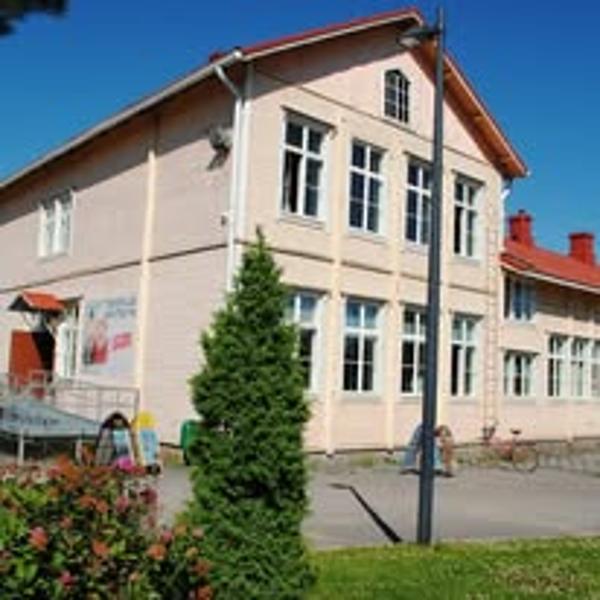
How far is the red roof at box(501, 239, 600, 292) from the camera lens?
26.1 meters

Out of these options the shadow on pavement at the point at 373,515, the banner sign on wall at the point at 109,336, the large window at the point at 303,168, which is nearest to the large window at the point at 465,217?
the large window at the point at 303,168

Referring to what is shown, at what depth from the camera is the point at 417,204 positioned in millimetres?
22938

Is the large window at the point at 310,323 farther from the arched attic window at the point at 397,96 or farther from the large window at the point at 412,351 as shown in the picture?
the arched attic window at the point at 397,96

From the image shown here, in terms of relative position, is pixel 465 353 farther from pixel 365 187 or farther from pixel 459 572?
pixel 459 572

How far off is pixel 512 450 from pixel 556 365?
24.0ft

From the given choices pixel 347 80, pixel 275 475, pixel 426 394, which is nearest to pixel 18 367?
pixel 347 80

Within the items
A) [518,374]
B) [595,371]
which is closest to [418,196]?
[518,374]

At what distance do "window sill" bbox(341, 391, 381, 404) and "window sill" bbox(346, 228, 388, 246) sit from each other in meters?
3.34

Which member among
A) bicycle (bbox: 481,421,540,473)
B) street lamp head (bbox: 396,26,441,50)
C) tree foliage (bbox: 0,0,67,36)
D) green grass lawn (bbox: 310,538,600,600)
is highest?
street lamp head (bbox: 396,26,441,50)

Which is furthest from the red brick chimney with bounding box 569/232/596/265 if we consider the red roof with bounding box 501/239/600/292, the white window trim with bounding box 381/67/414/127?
the white window trim with bounding box 381/67/414/127

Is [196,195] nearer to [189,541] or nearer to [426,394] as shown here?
[426,394]

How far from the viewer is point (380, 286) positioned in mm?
21516

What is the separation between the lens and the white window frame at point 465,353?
79.2 ft

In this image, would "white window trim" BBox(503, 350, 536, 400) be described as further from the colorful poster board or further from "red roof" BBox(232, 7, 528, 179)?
the colorful poster board
